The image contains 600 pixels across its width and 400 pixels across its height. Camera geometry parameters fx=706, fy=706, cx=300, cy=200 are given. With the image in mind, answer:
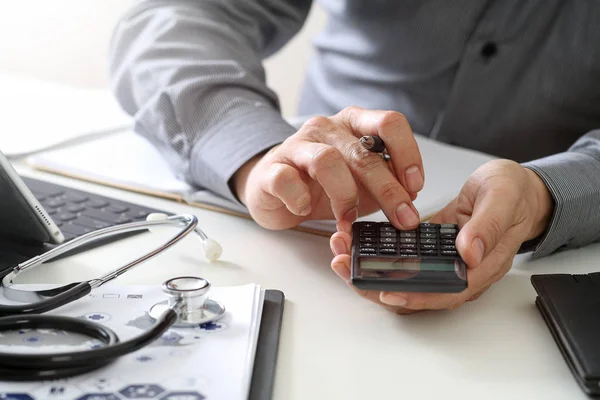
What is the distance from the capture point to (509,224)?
587 mm

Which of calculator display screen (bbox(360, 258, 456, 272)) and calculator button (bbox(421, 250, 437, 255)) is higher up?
calculator display screen (bbox(360, 258, 456, 272))

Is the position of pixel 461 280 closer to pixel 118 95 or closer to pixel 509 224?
pixel 509 224

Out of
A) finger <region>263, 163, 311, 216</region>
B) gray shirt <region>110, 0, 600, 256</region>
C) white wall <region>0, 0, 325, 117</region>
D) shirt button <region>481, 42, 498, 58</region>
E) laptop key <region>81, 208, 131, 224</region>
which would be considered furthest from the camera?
white wall <region>0, 0, 325, 117</region>

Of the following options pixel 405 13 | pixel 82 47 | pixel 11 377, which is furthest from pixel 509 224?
pixel 82 47

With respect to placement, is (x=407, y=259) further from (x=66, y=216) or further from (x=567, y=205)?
(x=66, y=216)

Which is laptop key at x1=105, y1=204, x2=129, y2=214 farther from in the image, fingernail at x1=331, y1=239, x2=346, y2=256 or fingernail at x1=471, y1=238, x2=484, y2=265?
fingernail at x1=471, y1=238, x2=484, y2=265

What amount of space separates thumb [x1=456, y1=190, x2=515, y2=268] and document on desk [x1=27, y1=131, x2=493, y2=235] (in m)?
0.14

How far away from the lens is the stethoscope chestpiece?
500 millimetres

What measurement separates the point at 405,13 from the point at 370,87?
130 millimetres

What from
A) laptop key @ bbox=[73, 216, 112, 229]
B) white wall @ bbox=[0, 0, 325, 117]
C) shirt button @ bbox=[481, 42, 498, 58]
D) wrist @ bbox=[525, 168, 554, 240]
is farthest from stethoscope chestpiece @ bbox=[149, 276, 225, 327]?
white wall @ bbox=[0, 0, 325, 117]

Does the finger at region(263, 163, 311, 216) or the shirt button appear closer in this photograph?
the finger at region(263, 163, 311, 216)

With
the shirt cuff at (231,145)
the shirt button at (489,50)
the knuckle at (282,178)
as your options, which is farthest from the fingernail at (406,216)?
the shirt button at (489,50)

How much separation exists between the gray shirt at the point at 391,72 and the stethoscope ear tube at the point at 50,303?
11.0 inches

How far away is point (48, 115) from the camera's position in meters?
1.12
